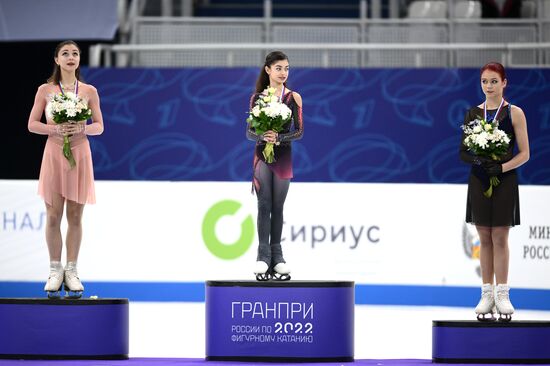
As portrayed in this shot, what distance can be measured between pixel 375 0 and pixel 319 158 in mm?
2685

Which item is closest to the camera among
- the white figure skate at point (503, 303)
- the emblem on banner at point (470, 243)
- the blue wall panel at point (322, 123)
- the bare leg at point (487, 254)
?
the white figure skate at point (503, 303)

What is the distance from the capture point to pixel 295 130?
6.98 metres

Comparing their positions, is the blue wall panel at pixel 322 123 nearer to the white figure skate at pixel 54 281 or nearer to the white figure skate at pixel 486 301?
the white figure skate at pixel 54 281

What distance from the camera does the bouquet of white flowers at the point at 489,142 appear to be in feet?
21.5

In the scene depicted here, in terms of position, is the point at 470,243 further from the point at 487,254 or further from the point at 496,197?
the point at 496,197

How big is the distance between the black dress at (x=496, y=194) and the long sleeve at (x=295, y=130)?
1.02m

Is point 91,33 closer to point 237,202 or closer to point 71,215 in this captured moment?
point 237,202

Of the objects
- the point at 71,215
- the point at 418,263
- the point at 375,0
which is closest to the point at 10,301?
the point at 71,215

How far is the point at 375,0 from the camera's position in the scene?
48.1 feet

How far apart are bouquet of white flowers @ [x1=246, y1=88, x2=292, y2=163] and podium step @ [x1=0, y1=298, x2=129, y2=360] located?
1.35 meters

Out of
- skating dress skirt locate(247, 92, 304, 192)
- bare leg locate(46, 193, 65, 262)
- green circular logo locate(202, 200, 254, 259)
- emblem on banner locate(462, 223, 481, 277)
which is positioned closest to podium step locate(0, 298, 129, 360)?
bare leg locate(46, 193, 65, 262)

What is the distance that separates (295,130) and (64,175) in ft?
4.80

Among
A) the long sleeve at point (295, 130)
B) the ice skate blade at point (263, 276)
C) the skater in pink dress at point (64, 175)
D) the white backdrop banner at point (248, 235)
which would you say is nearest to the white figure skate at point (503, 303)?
the ice skate blade at point (263, 276)

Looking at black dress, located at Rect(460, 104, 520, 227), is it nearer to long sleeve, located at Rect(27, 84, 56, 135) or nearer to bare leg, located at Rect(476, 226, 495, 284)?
bare leg, located at Rect(476, 226, 495, 284)
